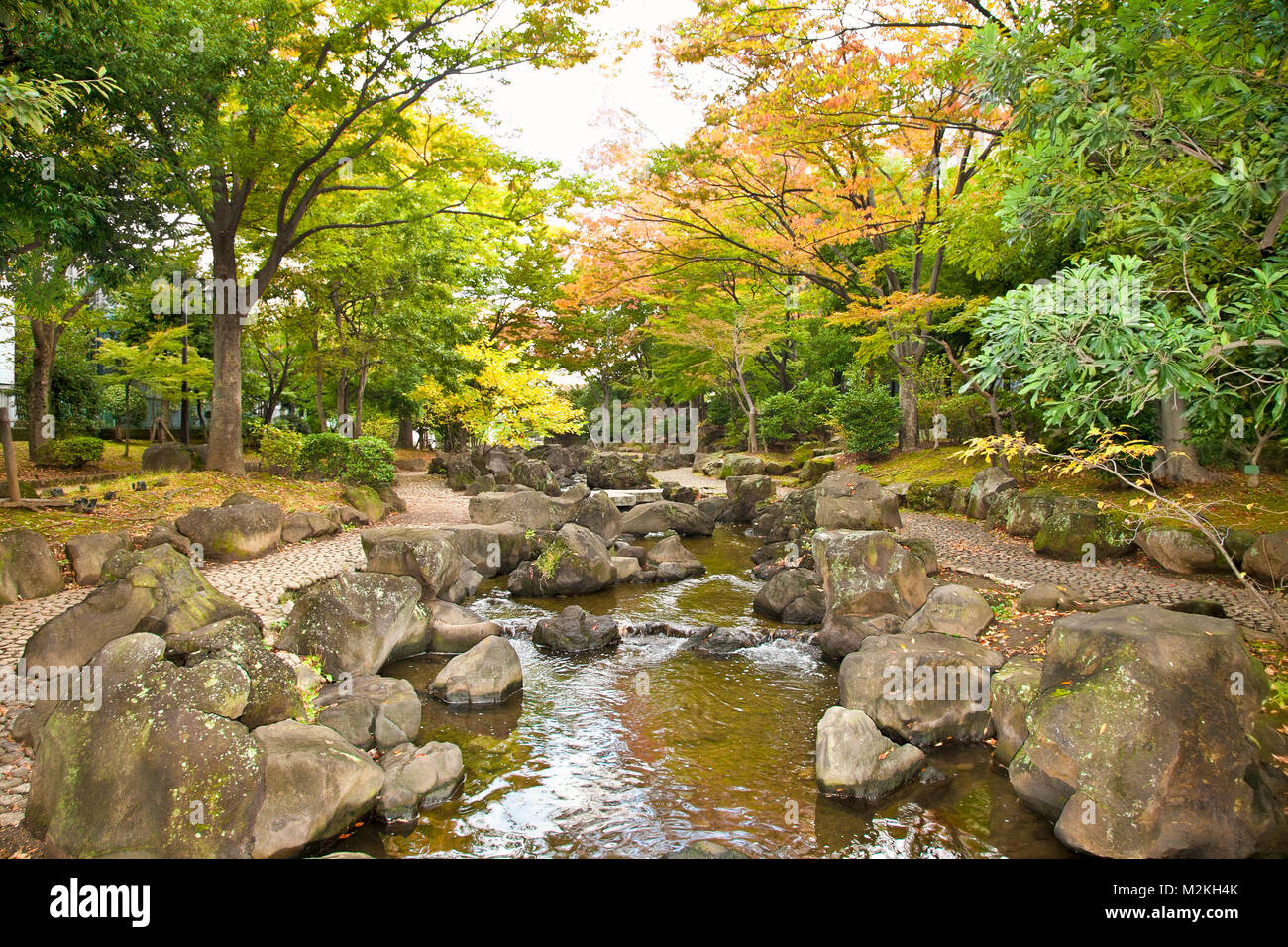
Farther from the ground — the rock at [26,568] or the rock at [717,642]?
the rock at [26,568]

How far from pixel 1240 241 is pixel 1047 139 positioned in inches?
90.0

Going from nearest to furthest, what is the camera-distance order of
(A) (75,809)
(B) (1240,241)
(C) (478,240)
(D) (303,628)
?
(A) (75,809) < (B) (1240,241) < (D) (303,628) < (C) (478,240)

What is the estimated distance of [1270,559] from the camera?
8195mm

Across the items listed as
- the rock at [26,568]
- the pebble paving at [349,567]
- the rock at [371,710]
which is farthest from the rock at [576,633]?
the rock at [26,568]

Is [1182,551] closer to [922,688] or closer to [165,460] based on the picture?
[922,688]

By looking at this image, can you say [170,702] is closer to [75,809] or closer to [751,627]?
[75,809]

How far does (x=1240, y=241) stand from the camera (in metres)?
6.06

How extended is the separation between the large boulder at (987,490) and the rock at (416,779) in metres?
12.1

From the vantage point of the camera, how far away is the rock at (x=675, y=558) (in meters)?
13.2

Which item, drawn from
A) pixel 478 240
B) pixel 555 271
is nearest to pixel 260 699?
pixel 478 240

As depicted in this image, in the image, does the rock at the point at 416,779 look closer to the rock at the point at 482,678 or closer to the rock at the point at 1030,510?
the rock at the point at 482,678

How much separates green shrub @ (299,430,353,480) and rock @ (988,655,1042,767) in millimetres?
15517

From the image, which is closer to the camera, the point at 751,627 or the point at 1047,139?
the point at 1047,139

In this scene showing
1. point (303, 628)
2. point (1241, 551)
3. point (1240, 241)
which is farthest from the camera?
point (1241, 551)
